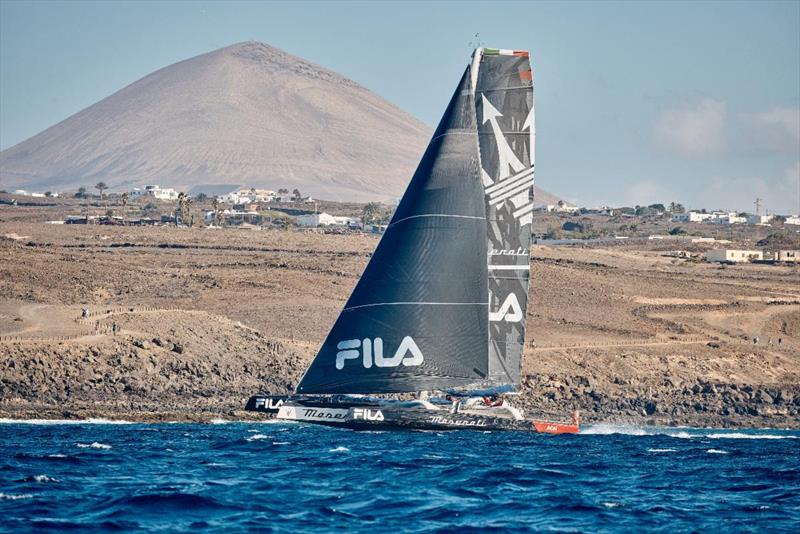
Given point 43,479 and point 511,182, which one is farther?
point 511,182

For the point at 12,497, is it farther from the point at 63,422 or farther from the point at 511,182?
the point at 511,182

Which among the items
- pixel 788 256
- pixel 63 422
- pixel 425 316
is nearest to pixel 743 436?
pixel 425 316

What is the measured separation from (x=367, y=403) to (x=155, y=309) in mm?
37237

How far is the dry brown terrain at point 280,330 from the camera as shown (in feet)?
218

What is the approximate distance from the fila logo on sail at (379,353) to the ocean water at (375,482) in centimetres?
265

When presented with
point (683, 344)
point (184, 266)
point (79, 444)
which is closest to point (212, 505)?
point (79, 444)

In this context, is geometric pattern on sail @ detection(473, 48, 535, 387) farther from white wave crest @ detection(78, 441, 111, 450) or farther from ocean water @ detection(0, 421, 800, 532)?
white wave crest @ detection(78, 441, 111, 450)

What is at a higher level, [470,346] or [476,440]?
[470,346]

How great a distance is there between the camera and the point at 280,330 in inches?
3351

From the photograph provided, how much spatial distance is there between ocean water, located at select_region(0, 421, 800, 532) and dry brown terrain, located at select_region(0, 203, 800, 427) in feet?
36.0

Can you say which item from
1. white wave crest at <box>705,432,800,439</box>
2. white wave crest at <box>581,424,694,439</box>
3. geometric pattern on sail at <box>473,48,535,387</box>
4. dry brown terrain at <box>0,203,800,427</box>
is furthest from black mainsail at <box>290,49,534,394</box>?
white wave crest at <box>705,432,800,439</box>

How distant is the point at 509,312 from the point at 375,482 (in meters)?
15.0

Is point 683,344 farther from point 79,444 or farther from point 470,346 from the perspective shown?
point 79,444

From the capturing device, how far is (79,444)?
46.5 metres
